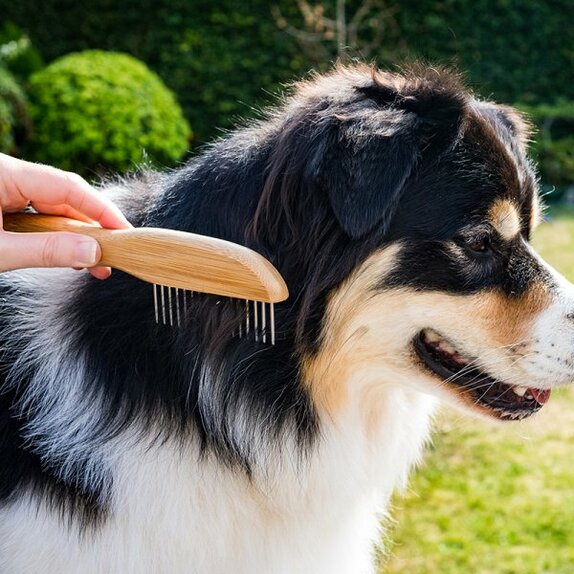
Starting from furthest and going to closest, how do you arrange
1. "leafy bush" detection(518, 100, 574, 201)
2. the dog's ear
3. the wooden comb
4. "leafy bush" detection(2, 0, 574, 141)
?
"leafy bush" detection(518, 100, 574, 201), "leafy bush" detection(2, 0, 574, 141), the dog's ear, the wooden comb

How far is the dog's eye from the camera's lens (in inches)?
82.4

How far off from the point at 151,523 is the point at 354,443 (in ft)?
1.94

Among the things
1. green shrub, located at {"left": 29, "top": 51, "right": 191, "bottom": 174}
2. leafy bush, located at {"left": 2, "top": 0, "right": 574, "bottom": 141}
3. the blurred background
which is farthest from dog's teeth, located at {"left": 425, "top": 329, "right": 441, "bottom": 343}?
leafy bush, located at {"left": 2, "top": 0, "right": 574, "bottom": 141}

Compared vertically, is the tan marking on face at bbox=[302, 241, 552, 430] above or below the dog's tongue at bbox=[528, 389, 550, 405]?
above

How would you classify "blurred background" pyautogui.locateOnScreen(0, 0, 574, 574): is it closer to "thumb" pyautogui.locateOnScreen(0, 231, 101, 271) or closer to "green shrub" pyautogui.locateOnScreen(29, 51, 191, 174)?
"green shrub" pyautogui.locateOnScreen(29, 51, 191, 174)

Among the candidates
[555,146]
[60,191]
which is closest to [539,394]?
[60,191]

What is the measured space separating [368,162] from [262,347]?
1.77 feet

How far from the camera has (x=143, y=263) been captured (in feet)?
6.10

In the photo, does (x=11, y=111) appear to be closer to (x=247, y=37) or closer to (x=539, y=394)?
(x=247, y=37)

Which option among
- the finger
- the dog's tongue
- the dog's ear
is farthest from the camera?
the dog's tongue

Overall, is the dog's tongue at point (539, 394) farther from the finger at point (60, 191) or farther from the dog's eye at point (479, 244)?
the finger at point (60, 191)

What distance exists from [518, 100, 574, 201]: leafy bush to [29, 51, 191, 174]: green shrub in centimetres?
545

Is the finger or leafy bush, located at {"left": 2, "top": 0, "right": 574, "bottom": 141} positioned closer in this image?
the finger

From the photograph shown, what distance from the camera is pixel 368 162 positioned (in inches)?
75.1
